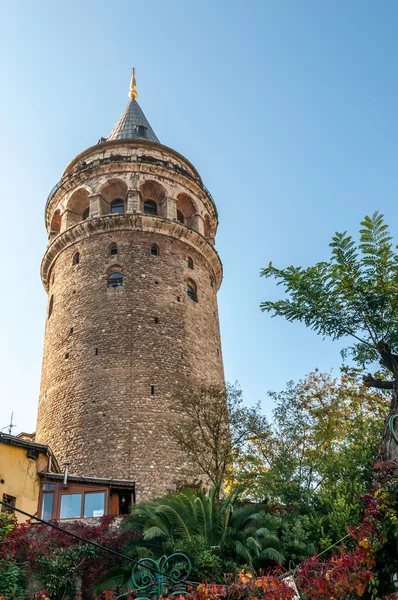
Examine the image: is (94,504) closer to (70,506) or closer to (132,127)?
(70,506)

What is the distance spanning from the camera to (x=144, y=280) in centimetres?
2623

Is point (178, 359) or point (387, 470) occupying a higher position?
point (178, 359)

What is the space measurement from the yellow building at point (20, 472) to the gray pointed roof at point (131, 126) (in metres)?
19.0

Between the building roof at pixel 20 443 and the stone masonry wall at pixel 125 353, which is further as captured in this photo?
the stone masonry wall at pixel 125 353

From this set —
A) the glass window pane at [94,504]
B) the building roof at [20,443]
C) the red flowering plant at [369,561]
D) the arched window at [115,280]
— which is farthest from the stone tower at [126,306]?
the red flowering plant at [369,561]

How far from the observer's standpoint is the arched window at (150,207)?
99.0ft

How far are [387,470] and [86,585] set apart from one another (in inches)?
357

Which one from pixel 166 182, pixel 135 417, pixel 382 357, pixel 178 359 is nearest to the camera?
pixel 382 357

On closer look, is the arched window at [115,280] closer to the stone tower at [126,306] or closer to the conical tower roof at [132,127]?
the stone tower at [126,306]

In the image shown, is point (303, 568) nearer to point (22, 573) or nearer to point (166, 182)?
point (22, 573)

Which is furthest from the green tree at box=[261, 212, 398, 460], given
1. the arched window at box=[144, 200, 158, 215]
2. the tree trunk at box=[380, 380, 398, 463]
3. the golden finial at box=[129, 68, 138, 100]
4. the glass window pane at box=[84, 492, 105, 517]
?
the golden finial at box=[129, 68, 138, 100]

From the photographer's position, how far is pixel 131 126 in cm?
3394

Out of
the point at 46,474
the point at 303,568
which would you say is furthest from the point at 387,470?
the point at 46,474

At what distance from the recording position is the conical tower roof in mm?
33031
